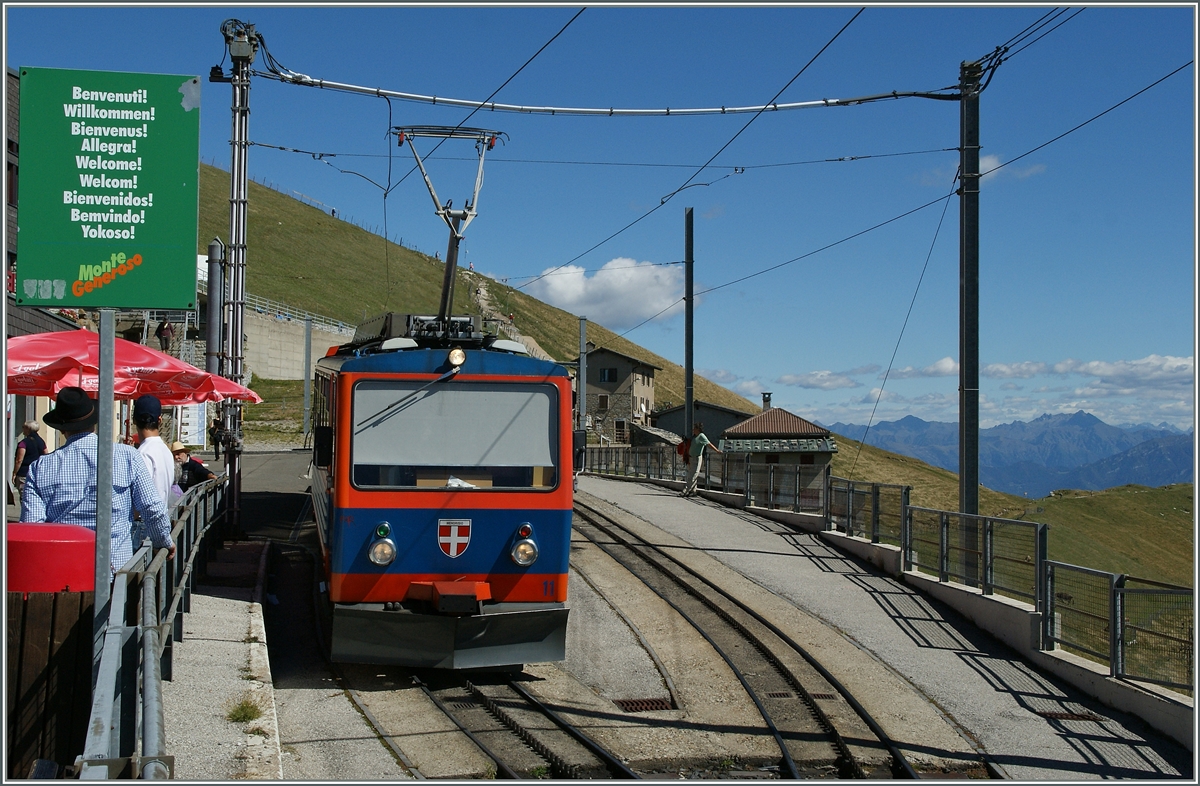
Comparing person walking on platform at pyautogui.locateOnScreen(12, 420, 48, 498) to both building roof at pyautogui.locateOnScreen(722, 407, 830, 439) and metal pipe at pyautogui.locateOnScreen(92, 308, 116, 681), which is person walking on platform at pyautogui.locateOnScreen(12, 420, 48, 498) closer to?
metal pipe at pyautogui.locateOnScreen(92, 308, 116, 681)

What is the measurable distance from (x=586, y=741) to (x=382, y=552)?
245 centimetres

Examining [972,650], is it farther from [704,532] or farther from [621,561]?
[704,532]

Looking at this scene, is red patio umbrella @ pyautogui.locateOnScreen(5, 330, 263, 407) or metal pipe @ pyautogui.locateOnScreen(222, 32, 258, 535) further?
metal pipe @ pyautogui.locateOnScreen(222, 32, 258, 535)

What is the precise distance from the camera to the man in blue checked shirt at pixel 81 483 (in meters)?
6.24

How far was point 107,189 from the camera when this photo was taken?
17.7ft

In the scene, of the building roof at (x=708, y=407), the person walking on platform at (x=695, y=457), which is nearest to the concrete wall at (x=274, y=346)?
the building roof at (x=708, y=407)

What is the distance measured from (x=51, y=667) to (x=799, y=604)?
371 inches

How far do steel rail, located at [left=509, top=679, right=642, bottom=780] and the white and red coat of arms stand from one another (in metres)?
1.41

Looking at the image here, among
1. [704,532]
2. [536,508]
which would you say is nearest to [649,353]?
[704,532]

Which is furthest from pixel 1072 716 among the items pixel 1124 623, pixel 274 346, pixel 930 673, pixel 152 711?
pixel 274 346

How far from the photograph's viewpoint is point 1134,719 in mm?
9375

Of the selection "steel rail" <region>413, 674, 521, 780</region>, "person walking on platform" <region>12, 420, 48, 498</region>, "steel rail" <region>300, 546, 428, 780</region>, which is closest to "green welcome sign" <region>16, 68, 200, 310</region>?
"steel rail" <region>300, 546, 428, 780</region>

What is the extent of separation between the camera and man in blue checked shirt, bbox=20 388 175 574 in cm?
624

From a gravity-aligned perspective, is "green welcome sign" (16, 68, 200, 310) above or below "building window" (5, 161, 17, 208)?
below
